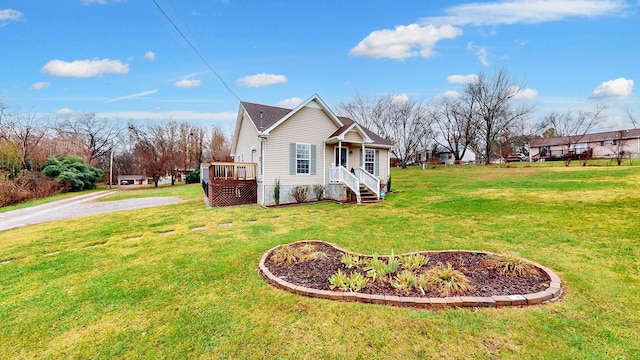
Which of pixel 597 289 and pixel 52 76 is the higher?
pixel 52 76

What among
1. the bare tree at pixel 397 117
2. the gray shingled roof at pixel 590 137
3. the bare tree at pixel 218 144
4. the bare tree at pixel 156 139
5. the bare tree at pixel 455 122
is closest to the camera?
the gray shingled roof at pixel 590 137

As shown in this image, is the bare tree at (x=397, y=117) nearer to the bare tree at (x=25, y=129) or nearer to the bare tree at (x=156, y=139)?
the bare tree at (x=156, y=139)

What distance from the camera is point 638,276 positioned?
13.1 feet

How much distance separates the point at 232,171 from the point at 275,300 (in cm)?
1073

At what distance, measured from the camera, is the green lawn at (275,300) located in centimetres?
266

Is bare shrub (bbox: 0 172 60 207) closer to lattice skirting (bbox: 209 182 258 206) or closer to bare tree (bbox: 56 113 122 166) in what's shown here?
lattice skirting (bbox: 209 182 258 206)

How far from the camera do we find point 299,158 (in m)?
13.7

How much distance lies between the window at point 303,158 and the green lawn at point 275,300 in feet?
20.1

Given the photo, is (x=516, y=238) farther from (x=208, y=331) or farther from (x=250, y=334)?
(x=208, y=331)

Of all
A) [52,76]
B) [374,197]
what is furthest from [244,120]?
[52,76]

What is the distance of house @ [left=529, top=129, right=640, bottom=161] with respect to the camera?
33.0 meters

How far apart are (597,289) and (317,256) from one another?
4.18 metres

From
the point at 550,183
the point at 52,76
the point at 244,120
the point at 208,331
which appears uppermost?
the point at 52,76

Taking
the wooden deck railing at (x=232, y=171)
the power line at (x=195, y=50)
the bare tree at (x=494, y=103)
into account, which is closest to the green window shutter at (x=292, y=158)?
the wooden deck railing at (x=232, y=171)
